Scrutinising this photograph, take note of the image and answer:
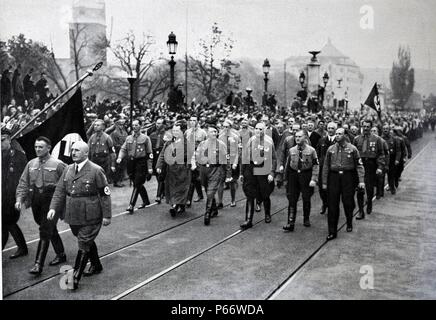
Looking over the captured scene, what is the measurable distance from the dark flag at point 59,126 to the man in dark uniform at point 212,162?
3.05 metres

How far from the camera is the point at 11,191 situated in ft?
25.2

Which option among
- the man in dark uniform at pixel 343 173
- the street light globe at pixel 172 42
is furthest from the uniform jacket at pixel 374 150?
the street light globe at pixel 172 42

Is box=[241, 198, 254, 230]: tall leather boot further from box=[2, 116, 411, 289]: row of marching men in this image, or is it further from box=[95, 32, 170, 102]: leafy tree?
box=[95, 32, 170, 102]: leafy tree

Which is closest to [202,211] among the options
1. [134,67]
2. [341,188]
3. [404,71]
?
[341,188]

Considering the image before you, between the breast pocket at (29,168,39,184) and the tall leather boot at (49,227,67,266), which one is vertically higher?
the breast pocket at (29,168,39,184)

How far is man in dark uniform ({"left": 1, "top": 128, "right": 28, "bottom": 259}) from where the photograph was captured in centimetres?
747

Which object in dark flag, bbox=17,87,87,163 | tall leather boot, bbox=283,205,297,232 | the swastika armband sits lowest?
tall leather boot, bbox=283,205,297,232

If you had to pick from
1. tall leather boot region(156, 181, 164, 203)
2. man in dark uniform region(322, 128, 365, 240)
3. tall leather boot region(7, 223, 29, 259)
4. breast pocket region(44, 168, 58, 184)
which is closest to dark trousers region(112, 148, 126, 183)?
tall leather boot region(156, 181, 164, 203)

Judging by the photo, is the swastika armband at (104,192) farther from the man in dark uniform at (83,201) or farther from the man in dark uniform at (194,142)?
the man in dark uniform at (194,142)

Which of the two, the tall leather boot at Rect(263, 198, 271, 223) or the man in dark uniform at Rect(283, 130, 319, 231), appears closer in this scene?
the man in dark uniform at Rect(283, 130, 319, 231)

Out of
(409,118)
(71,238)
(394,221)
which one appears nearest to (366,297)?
(394,221)

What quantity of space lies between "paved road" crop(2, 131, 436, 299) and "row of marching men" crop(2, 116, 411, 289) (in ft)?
0.92

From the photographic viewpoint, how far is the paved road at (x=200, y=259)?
6309mm
